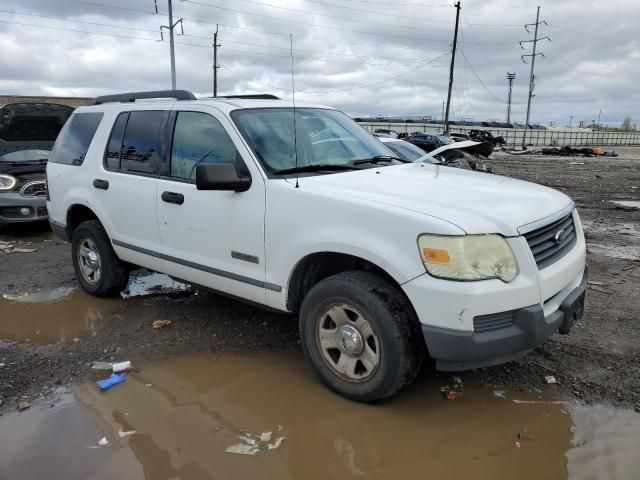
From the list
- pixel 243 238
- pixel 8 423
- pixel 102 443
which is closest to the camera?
pixel 102 443

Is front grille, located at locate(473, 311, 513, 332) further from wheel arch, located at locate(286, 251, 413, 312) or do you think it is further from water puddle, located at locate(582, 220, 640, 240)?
water puddle, located at locate(582, 220, 640, 240)

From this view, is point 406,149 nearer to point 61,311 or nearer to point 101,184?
point 101,184

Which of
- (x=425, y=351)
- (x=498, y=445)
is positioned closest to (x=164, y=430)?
(x=425, y=351)

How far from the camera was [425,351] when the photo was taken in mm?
3217

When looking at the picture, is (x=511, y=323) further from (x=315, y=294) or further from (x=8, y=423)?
(x=8, y=423)

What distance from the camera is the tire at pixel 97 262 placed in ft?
17.1

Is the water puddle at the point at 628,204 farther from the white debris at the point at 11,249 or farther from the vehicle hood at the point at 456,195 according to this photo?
the white debris at the point at 11,249

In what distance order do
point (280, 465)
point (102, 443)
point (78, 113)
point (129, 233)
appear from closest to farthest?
1. point (280, 465)
2. point (102, 443)
3. point (129, 233)
4. point (78, 113)

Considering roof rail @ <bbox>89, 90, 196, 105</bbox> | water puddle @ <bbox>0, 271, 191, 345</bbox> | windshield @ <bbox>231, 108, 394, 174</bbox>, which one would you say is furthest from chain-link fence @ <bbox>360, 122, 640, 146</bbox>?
windshield @ <bbox>231, 108, 394, 174</bbox>

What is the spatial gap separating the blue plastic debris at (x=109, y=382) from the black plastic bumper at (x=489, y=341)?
7.19ft

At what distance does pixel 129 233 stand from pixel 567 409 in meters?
3.70

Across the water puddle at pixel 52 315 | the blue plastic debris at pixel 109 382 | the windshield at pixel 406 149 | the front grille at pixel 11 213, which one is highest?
the windshield at pixel 406 149

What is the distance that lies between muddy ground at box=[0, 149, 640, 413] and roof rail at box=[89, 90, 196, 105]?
1.96 m

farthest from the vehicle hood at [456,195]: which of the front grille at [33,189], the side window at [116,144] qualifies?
the front grille at [33,189]
